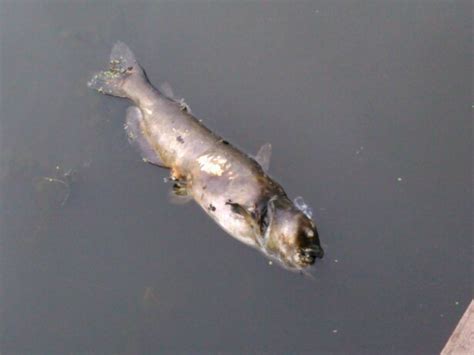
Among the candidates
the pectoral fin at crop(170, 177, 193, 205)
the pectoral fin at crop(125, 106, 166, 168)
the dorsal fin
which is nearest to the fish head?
the dorsal fin

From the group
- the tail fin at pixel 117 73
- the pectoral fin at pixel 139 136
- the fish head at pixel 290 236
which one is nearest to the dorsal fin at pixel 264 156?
the fish head at pixel 290 236

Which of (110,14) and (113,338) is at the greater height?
(110,14)

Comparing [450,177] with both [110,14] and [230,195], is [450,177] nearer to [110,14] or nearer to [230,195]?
[230,195]

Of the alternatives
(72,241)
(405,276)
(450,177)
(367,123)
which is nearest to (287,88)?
(367,123)

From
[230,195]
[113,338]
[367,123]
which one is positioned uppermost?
[367,123]

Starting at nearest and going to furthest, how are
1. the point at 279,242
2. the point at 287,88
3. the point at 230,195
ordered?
the point at 279,242 → the point at 230,195 → the point at 287,88

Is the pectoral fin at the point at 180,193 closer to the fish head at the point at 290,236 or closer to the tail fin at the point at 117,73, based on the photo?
the fish head at the point at 290,236
